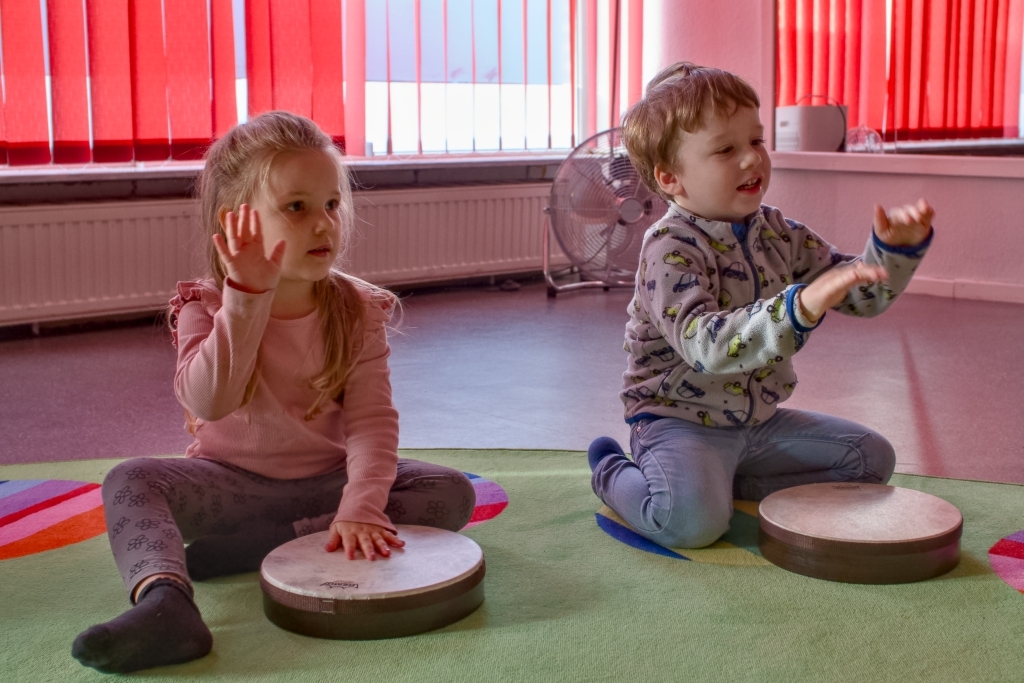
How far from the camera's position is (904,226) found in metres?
1.69

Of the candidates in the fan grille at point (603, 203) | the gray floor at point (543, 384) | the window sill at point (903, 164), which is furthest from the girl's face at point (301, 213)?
the window sill at point (903, 164)

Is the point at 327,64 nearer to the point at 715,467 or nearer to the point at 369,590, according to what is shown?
the point at 715,467

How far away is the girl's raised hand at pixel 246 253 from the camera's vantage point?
1.46 meters

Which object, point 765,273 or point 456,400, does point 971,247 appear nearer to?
point 456,400

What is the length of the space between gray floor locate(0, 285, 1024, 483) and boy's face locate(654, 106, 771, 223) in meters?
0.76

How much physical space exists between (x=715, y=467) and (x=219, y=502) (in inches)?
30.3

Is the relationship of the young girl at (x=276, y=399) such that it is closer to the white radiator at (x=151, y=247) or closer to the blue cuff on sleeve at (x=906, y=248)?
the blue cuff on sleeve at (x=906, y=248)

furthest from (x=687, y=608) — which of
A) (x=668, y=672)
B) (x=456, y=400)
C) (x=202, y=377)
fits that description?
(x=456, y=400)

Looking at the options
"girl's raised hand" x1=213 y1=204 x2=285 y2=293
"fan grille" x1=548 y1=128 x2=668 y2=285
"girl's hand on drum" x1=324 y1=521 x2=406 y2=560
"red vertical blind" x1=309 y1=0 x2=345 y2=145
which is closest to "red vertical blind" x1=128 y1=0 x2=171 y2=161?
"red vertical blind" x1=309 y1=0 x2=345 y2=145

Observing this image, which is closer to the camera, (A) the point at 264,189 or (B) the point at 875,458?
(A) the point at 264,189

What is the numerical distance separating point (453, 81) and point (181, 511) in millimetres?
3741

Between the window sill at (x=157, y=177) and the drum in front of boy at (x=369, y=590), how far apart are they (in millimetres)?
2048

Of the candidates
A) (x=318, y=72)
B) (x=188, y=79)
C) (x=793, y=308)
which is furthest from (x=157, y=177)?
(x=793, y=308)

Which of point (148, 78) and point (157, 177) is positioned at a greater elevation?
point (148, 78)
